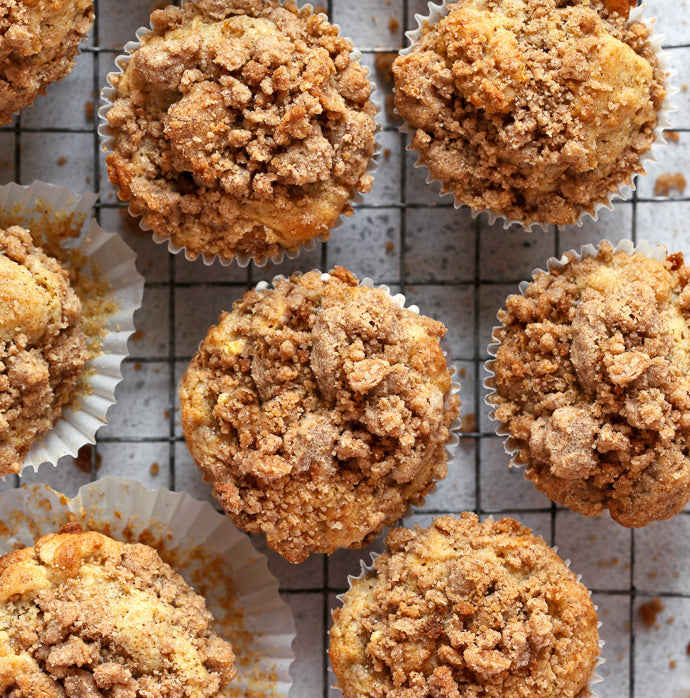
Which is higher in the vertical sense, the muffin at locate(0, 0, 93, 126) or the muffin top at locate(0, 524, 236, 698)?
the muffin at locate(0, 0, 93, 126)

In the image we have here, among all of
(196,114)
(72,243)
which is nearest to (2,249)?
(72,243)

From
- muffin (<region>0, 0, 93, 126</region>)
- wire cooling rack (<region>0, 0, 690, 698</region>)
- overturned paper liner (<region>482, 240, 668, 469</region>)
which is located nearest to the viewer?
muffin (<region>0, 0, 93, 126</region>)

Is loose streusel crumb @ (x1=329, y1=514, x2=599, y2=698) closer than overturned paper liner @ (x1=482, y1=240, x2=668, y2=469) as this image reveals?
Yes

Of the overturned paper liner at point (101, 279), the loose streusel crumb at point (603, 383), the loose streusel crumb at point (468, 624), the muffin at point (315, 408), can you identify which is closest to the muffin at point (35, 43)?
the overturned paper liner at point (101, 279)

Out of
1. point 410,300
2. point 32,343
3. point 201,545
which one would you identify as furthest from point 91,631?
point 410,300

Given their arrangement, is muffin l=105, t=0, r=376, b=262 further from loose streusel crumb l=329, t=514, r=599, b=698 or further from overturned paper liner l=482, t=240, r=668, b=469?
loose streusel crumb l=329, t=514, r=599, b=698

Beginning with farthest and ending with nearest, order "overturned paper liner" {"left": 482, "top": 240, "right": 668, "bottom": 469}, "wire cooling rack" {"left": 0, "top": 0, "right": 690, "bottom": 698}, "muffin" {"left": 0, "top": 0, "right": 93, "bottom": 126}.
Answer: "wire cooling rack" {"left": 0, "top": 0, "right": 690, "bottom": 698} < "overturned paper liner" {"left": 482, "top": 240, "right": 668, "bottom": 469} < "muffin" {"left": 0, "top": 0, "right": 93, "bottom": 126}

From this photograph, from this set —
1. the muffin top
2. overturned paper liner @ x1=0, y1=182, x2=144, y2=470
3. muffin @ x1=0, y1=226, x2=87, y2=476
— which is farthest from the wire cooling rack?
the muffin top

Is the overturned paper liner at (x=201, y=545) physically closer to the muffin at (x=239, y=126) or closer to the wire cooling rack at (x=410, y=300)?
the wire cooling rack at (x=410, y=300)
